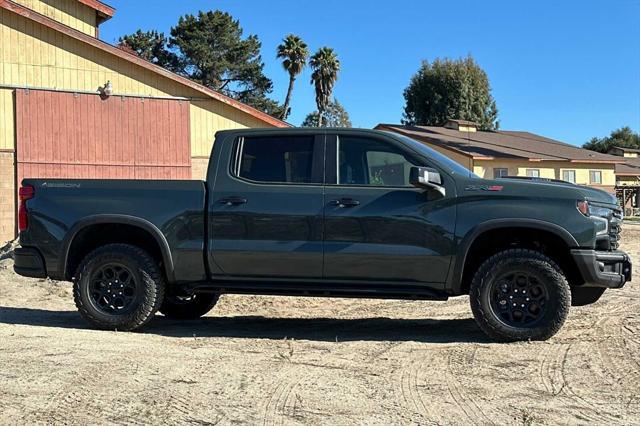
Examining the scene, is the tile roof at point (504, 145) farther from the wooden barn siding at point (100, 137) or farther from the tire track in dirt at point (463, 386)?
the tire track in dirt at point (463, 386)

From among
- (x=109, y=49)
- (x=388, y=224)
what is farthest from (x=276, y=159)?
(x=109, y=49)

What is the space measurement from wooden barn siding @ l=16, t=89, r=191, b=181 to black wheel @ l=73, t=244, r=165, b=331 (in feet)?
32.1

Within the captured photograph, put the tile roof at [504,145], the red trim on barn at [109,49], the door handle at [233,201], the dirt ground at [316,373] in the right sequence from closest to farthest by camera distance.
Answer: the dirt ground at [316,373]
the door handle at [233,201]
the red trim on barn at [109,49]
the tile roof at [504,145]

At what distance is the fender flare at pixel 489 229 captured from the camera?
606cm

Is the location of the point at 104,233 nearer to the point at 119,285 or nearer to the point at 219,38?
the point at 119,285

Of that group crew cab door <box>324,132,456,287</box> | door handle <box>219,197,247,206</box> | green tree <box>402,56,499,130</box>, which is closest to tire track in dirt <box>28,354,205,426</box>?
door handle <box>219,197,247,206</box>

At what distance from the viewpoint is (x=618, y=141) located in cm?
8044

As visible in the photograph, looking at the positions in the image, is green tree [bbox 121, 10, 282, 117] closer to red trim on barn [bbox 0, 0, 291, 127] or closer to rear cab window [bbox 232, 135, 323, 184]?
red trim on barn [bbox 0, 0, 291, 127]

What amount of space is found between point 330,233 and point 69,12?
52.2ft

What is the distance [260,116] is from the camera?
57.0 ft

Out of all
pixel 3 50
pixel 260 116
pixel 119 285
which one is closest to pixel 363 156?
pixel 119 285

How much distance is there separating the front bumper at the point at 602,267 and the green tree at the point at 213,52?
4713cm

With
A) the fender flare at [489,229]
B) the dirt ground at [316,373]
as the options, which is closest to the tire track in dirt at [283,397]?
the dirt ground at [316,373]

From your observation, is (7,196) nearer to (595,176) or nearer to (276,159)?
(276,159)
